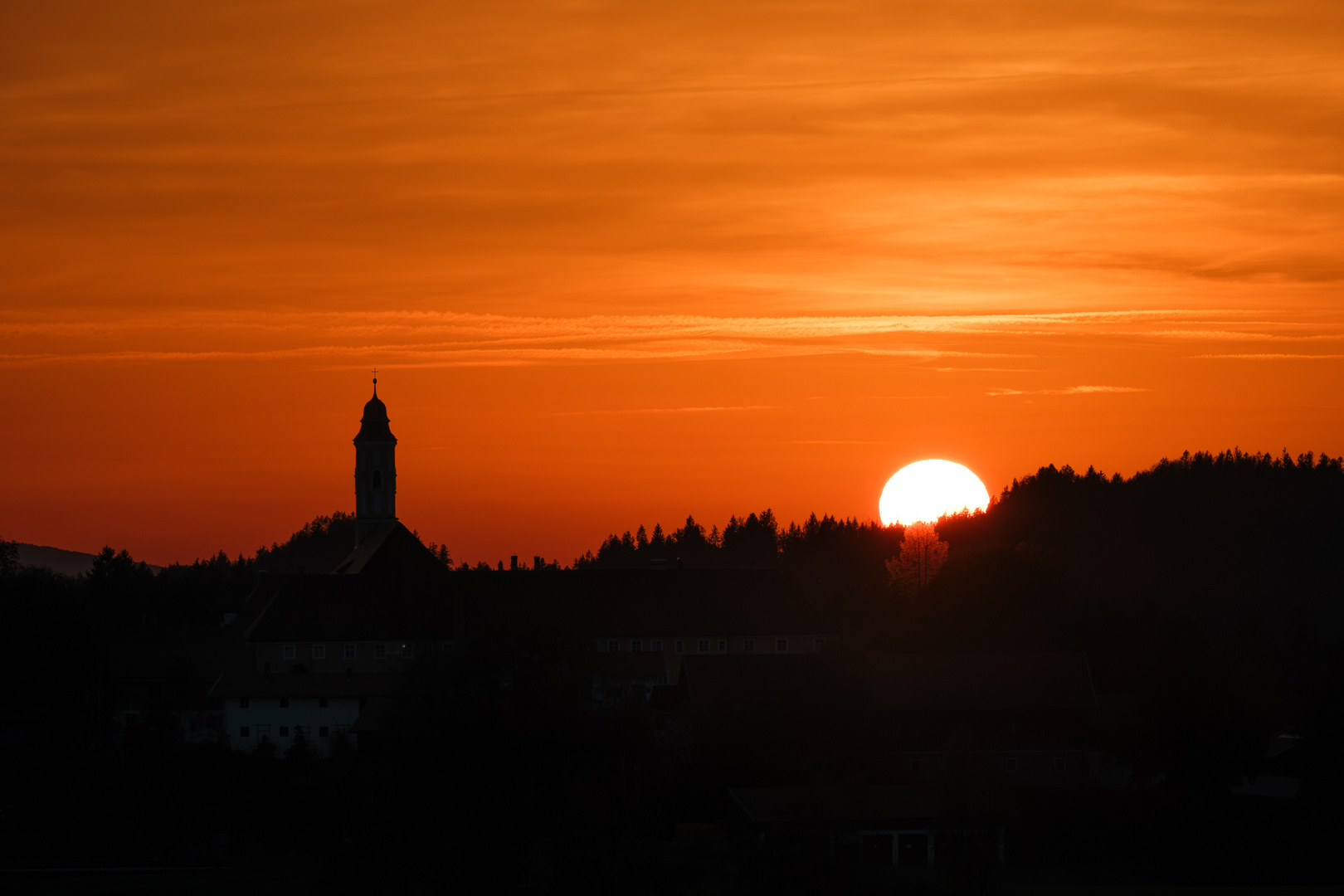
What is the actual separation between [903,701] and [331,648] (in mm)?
30727

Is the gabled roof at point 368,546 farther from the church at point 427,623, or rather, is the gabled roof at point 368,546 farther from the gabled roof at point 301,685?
the gabled roof at point 301,685

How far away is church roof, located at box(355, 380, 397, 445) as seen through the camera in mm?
100312

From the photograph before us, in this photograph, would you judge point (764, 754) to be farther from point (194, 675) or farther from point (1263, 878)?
point (194, 675)

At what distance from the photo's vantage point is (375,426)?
330 feet

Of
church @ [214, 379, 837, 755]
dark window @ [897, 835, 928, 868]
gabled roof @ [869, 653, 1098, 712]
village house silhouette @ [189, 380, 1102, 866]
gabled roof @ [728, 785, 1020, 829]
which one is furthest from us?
church @ [214, 379, 837, 755]

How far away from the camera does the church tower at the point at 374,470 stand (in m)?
98.8

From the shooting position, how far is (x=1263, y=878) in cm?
5559

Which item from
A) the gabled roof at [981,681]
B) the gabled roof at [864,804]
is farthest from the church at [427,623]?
the gabled roof at [864,804]

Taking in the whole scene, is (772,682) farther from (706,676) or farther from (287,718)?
(287,718)

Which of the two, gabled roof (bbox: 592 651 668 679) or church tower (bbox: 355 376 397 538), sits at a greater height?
church tower (bbox: 355 376 397 538)

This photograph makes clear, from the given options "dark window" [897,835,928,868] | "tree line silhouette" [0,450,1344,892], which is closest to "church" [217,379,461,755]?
"tree line silhouette" [0,450,1344,892]

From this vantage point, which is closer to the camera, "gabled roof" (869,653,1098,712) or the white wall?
"gabled roof" (869,653,1098,712)

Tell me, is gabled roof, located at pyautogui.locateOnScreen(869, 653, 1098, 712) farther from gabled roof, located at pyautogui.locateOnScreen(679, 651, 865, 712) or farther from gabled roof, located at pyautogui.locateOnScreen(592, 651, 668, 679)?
gabled roof, located at pyautogui.locateOnScreen(592, 651, 668, 679)

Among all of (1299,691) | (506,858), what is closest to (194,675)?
(506,858)
